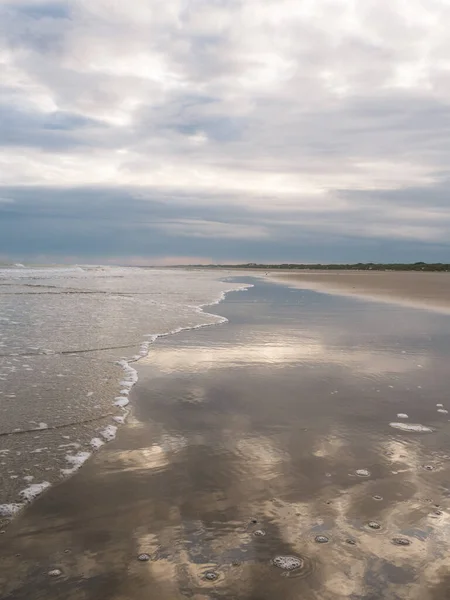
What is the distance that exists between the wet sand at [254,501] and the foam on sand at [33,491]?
9cm

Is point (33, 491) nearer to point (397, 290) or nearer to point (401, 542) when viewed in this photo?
point (401, 542)

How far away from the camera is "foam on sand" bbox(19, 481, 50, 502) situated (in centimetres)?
430

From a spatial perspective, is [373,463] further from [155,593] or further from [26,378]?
[26,378]

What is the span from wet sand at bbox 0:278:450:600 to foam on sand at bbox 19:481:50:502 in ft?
0.30

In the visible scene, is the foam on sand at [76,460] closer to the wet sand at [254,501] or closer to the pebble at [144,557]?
the wet sand at [254,501]

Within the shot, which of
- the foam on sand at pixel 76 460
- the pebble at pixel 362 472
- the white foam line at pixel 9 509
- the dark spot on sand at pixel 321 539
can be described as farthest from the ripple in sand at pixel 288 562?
the foam on sand at pixel 76 460

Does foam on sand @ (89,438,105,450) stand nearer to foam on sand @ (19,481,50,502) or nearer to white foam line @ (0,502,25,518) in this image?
foam on sand @ (19,481,50,502)

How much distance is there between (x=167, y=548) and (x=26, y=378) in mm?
5632

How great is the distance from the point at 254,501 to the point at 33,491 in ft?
6.46

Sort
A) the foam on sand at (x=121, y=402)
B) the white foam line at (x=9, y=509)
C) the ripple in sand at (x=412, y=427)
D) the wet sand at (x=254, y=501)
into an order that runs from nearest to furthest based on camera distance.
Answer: the wet sand at (x=254, y=501) < the white foam line at (x=9, y=509) < the ripple in sand at (x=412, y=427) < the foam on sand at (x=121, y=402)

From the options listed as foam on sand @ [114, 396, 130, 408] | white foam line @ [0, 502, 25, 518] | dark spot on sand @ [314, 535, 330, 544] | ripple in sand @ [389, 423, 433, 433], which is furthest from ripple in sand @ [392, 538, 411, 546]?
foam on sand @ [114, 396, 130, 408]

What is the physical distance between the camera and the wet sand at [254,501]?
10.4 feet

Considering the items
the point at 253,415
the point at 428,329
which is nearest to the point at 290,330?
the point at 428,329

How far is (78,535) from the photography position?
143 inches
